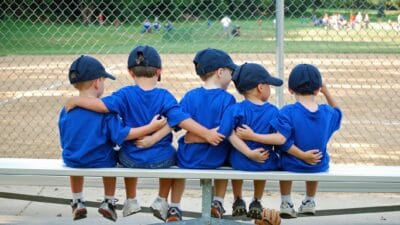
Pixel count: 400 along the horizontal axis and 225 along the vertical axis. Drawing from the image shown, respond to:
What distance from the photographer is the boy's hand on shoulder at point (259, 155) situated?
496 centimetres

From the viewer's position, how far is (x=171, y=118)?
4988 mm

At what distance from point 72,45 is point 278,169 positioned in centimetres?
1977

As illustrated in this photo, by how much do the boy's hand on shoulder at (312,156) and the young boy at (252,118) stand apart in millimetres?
182

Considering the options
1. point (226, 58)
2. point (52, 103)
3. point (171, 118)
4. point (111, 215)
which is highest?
point (226, 58)

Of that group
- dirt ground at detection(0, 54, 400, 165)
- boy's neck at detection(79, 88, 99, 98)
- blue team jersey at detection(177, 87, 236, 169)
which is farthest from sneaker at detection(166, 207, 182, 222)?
dirt ground at detection(0, 54, 400, 165)

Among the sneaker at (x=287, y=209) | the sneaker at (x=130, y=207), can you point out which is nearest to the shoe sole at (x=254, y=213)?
the sneaker at (x=287, y=209)

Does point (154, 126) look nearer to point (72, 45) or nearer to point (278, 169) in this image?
point (278, 169)

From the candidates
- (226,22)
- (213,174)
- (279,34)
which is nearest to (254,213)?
(213,174)

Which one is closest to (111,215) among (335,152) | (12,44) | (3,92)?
(335,152)

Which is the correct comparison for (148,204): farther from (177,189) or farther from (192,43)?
(192,43)

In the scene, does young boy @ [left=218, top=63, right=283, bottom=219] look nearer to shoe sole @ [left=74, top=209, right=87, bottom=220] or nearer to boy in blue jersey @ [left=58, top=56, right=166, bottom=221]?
boy in blue jersey @ [left=58, top=56, right=166, bottom=221]

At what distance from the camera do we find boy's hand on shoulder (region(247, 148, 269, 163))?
496 cm

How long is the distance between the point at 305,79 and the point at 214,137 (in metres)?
0.65

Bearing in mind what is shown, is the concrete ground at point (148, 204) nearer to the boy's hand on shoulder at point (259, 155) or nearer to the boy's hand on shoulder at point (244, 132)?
the boy's hand on shoulder at point (259, 155)
